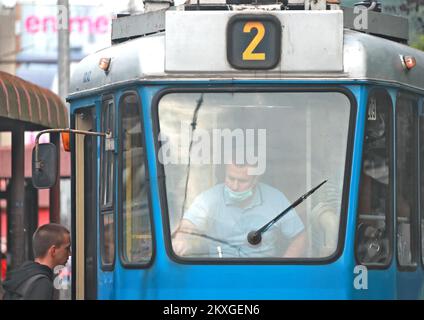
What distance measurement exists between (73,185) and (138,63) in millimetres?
1577

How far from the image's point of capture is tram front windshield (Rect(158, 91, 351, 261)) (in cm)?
854

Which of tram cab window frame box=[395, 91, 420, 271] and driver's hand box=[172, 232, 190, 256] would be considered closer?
driver's hand box=[172, 232, 190, 256]

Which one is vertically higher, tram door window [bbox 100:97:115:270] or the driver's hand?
tram door window [bbox 100:97:115:270]

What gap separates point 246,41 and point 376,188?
4.05 ft

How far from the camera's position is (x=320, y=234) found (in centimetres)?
857

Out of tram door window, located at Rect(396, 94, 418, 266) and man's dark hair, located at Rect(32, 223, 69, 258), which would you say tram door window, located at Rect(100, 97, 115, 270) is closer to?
man's dark hair, located at Rect(32, 223, 69, 258)

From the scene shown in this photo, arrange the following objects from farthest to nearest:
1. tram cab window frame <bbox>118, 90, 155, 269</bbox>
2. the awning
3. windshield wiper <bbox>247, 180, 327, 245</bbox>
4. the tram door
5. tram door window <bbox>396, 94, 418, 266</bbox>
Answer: the awning → the tram door → tram door window <bbox>396, 94, 418, 266</bbox> → tram cab window frame <bbox>118, 90, 155, 269</bbox> → windshield wiper <bbox>247, 180, 327, 245</bbox>

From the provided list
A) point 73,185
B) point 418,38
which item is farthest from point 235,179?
point 418,38

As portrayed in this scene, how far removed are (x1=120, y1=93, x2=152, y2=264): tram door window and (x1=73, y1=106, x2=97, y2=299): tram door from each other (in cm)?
72

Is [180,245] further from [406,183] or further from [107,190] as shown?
[406,183]

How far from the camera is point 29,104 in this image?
15.7 m

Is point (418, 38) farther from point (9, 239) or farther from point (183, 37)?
point (183, 37)

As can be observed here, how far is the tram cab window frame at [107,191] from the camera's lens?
352 inches

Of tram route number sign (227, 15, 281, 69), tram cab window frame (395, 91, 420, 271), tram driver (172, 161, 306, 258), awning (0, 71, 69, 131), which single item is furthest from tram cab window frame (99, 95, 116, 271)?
awning (0, 71, 69, 131)
